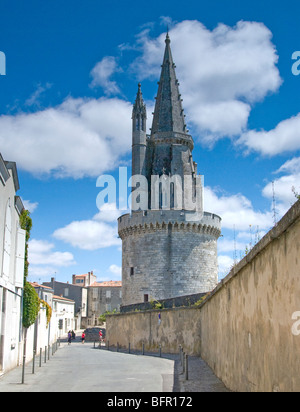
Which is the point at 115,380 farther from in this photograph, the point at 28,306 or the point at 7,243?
the point at 28,306

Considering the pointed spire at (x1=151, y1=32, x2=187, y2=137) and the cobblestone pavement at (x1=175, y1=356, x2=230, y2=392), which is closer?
the cobblestone pavement at (x1=175, y1=356, x2=230, y2=392)

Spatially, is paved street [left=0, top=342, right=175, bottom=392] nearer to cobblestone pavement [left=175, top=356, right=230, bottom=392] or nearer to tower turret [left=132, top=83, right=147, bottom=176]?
cobblestone pavement [left=175, top=356, right=230, bottom=392]

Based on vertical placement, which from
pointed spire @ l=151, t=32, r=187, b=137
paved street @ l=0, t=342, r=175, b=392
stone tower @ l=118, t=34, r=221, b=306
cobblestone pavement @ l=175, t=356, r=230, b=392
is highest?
pointed spire @ l=151, t=32, r=187, b=137

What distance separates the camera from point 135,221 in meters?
42.2

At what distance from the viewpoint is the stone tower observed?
40688mm

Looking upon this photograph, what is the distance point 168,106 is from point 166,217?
11681 millimetres

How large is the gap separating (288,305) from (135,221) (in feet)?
121

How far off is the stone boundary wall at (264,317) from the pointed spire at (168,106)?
112 ft

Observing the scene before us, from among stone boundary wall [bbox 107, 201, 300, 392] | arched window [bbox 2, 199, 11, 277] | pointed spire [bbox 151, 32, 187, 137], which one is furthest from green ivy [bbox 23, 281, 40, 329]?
pointed spire [bbox 151, 32, 187, 137]

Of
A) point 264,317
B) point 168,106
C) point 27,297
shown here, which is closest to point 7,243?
point 27,297

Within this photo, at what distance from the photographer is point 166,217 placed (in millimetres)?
41219

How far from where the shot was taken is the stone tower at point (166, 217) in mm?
40688
